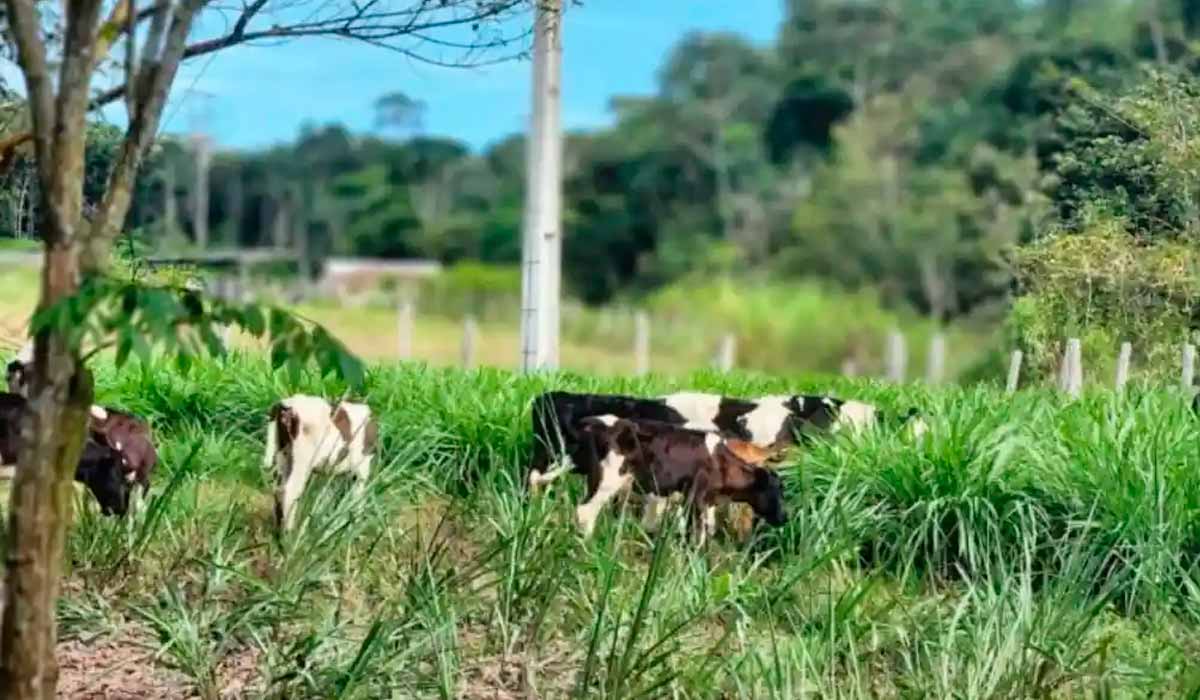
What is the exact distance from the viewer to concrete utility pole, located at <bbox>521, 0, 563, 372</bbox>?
318 inches

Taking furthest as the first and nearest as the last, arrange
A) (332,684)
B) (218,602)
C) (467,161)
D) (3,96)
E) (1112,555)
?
(467,161) < (3,96) < (1112,555) < (218,602) < (332,684)

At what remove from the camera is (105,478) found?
4980 millimetres

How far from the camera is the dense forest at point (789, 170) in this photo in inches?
475

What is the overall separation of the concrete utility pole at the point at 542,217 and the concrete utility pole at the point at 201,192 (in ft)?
8.34

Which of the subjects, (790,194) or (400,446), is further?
(790,194)

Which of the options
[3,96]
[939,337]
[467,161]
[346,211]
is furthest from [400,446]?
[467,161]

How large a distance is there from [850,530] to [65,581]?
249 cm

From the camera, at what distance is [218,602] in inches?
170

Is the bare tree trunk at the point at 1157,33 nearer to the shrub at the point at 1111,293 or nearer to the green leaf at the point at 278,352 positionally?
the shrub at the point at 1111,293

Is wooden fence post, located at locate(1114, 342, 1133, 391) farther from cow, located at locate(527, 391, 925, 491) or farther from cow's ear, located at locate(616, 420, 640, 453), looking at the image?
cow's ear, located at locate(616, 420, 640, 453)

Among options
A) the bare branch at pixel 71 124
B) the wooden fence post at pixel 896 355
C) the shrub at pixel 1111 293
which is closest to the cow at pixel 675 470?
the shrub at pixel 1111 293

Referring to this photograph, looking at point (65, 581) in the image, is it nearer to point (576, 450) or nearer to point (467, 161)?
point (576, 450)

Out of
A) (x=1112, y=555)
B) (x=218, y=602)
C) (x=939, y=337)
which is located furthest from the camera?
(x=939, y=337)

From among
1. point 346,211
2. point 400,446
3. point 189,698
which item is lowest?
point 189,698
